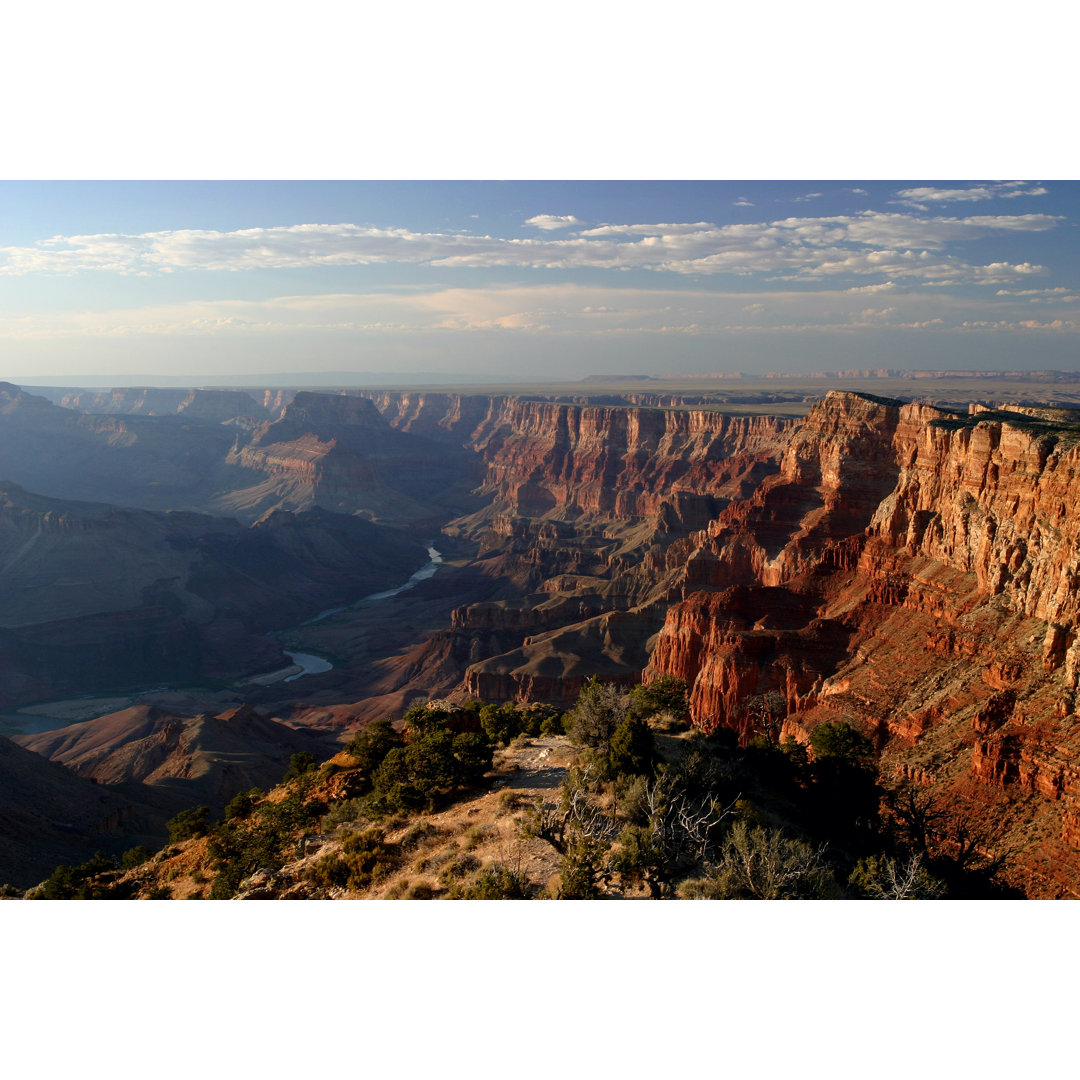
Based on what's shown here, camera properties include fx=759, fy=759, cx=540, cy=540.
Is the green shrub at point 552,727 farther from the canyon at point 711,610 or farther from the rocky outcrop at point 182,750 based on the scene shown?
the rocky outcrop at point 182,750

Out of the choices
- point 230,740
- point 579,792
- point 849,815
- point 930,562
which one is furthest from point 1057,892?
point 230,740

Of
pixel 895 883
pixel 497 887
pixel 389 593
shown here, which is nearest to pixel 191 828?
pixel 497 887

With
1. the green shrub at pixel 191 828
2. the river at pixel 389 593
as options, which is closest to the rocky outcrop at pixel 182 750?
the green shrub at pixel 191 828

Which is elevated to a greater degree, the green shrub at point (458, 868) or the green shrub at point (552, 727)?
the green shrub at point (458, 868)

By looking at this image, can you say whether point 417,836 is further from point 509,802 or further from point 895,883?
point 895,883

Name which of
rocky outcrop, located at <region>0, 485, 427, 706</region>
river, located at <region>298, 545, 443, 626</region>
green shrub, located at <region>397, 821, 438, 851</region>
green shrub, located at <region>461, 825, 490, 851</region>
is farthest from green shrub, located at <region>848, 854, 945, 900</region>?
river, located at <region>298, 545, 443, 626</region>

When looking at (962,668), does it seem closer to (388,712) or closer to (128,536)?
(388,712)

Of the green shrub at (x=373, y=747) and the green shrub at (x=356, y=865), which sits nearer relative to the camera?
the green shrub at (x=356, y=865)

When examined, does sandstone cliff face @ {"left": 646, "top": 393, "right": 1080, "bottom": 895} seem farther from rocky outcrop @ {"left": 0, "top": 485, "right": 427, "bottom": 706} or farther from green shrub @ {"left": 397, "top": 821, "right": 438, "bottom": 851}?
rocky outcrop @ {"left": 0, "top": 485, "right": 427, "bottom": 706}
